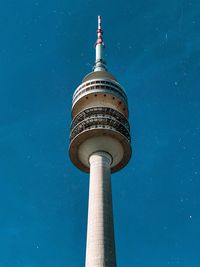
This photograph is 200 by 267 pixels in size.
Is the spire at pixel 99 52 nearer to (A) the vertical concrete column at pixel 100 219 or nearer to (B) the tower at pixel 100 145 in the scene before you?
(B) the tower at pixel 100 145

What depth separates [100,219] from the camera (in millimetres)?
53219

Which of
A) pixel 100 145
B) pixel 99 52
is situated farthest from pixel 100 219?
pixel 99 52

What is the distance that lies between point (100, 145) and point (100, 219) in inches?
520

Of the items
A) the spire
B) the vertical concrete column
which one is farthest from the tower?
the spire

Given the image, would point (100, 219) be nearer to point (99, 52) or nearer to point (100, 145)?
point (100, 145)

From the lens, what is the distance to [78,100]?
6769cm

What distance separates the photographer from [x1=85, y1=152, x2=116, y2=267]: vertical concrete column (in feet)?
164

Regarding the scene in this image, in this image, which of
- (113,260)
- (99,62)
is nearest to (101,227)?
(113,260)

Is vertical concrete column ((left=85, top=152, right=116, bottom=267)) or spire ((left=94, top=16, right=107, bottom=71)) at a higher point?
spire ((left=94, top=16, right=107, bottom=71))

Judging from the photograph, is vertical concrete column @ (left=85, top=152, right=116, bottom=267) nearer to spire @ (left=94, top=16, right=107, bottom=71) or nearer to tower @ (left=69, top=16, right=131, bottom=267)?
tower @ (left=69, top=16, right=131, bottom=267)

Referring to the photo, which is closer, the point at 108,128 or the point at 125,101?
the point at 108,128

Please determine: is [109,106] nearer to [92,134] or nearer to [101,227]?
[92,134]

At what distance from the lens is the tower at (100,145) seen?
51.8 metres

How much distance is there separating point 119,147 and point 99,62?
21.5 m
